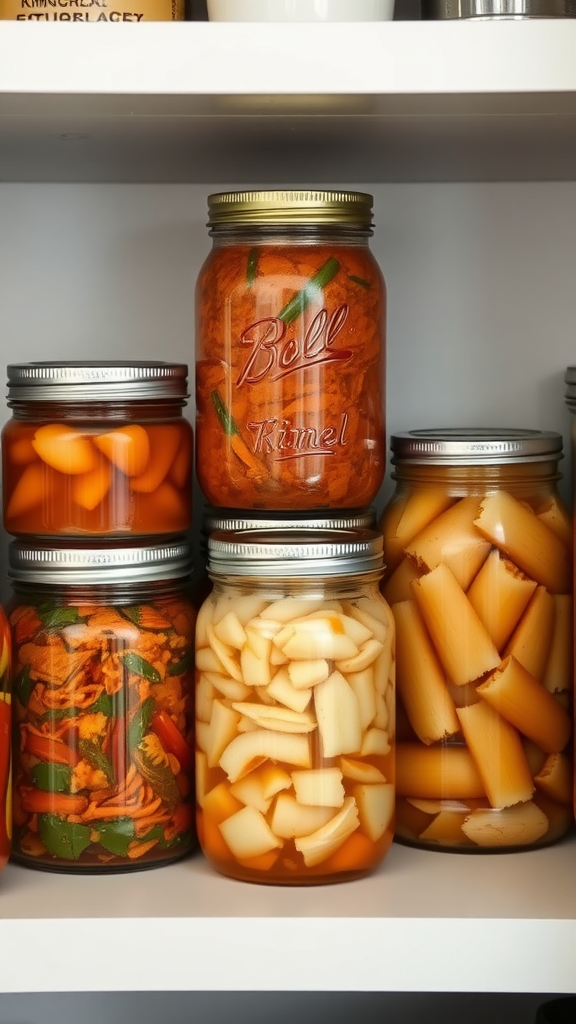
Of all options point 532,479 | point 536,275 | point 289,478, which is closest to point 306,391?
point 289,478

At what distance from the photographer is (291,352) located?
69 cm

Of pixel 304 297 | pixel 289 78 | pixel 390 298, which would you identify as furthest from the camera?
pixel 390 298

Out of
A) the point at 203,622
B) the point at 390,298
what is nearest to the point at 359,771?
the point at 203,622

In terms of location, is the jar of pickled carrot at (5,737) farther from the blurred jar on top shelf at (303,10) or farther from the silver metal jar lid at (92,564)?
the blurred jar on top shelf at (303,10)

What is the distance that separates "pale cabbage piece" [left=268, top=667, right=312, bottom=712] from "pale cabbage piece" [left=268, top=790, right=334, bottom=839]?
2.0 inches

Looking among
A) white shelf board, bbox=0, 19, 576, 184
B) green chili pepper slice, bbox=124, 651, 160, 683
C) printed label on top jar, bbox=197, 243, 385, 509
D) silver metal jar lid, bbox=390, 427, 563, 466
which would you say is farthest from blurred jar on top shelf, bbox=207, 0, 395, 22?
green chili pepper slice, bbox=124, 651, 160, 683

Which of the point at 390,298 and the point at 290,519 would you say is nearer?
the point at 290,519

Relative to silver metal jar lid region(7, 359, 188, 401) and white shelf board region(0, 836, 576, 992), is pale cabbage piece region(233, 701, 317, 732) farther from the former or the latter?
silver metal jar lid region(7, 359, 188, 401)

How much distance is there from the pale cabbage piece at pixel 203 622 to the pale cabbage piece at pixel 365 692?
88 mm

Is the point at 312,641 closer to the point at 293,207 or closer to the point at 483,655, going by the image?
the point at 483,655

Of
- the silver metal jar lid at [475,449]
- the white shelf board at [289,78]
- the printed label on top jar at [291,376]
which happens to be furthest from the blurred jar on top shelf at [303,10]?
the silver metal jar lid at [475,449]

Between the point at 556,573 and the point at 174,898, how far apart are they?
0.30 metres

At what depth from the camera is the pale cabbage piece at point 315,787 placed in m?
0.66

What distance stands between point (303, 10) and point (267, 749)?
386 mm
